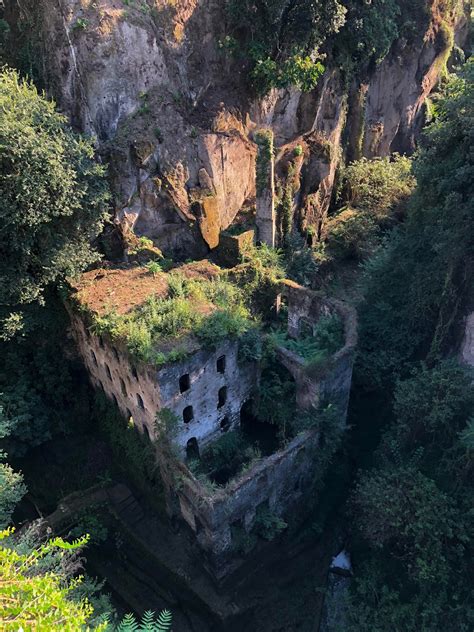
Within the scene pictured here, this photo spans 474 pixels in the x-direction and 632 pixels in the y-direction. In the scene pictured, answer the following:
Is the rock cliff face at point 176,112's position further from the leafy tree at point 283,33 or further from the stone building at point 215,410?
the stone building at point 215,410

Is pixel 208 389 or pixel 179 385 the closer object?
pixel 179 385

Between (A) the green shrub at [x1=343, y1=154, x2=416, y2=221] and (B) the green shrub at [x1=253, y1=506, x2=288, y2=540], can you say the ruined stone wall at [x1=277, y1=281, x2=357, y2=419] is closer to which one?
(B) the green shrub at [x1=253, y1=506, x2=288, y2=540]

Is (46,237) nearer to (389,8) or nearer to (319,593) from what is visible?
(319,593)

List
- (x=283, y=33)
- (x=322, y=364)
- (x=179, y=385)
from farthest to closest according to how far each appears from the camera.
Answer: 1. (x=283, y=33)
2. (x=322, y=364)
3. (x=179, y=385)

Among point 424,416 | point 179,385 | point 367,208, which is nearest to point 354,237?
point 367,208

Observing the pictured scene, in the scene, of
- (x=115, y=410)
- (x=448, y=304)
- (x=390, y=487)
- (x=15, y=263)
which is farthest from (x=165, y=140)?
(x=390, y=487)

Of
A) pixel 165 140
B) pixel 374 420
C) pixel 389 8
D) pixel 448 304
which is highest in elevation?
pixel 389 8

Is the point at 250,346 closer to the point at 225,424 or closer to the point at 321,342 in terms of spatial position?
the point at 321,342
